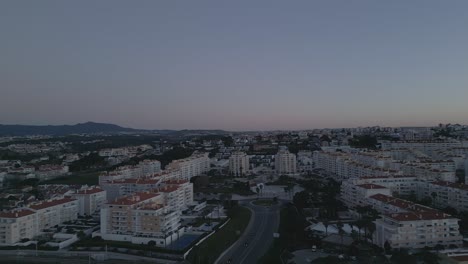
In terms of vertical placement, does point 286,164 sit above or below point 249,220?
above

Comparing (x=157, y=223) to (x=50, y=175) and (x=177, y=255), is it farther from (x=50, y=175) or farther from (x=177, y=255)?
(x=50, y=175)

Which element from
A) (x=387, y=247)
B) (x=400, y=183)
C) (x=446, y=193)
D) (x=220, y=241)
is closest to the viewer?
(x=387, y=247)

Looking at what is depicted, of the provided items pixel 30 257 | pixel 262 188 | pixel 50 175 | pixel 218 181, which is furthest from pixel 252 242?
pixel 50 175

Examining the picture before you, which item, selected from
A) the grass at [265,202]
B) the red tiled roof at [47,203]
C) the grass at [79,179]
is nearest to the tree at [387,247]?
the grass at [265,202]

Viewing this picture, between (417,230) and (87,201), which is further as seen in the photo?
(87,201)

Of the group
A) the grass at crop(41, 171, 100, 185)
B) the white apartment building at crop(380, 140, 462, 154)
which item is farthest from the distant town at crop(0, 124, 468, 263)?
the white apartment building at crop(380, 140, 462, 154)

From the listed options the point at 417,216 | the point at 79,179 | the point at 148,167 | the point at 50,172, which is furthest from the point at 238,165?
the point at 417,216

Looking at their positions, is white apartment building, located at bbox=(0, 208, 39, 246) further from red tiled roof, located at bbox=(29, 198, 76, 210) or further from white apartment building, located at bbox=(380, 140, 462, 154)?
white apartment building, located at bbox=(380, 140, 462, 154)

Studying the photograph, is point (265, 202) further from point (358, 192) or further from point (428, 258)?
point (428, 258)
